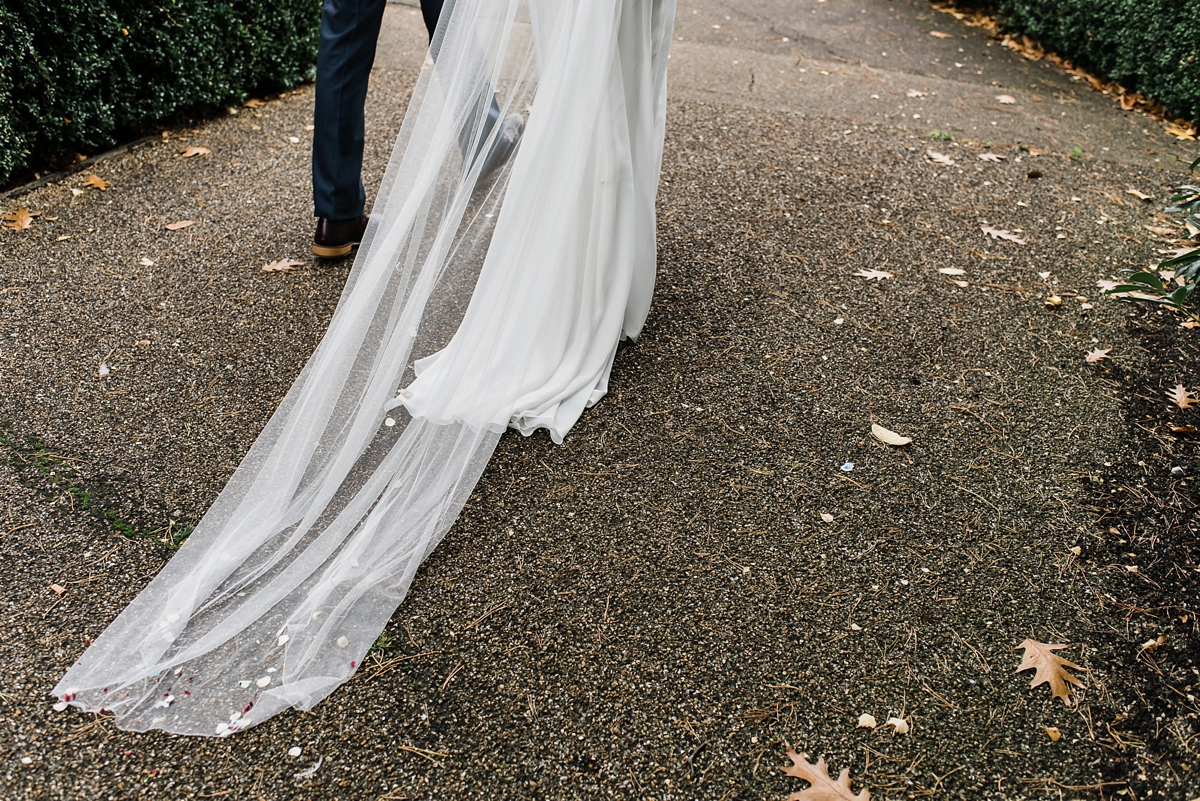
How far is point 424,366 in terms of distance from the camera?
9.35 feet

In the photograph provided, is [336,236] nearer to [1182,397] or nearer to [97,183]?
[97,183]

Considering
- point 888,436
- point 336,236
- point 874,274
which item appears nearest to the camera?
point 888,436

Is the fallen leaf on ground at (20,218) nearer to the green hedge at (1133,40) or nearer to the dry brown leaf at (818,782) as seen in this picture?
the dry brown leaf at (818,782)

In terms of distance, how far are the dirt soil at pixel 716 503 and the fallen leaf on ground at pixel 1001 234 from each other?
3cm

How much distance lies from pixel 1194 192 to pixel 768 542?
197 cm

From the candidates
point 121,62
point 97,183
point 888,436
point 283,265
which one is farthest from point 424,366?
point 121,62

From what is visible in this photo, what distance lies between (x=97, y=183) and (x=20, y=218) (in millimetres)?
436

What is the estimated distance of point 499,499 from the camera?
2730 millimetres

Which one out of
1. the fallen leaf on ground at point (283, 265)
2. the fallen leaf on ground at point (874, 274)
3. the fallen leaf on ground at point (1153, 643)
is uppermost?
the fallen leaf on ground at point (874, 274)

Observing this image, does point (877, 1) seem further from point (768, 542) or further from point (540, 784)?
point (540, 784)

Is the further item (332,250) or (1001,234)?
(1001,234)

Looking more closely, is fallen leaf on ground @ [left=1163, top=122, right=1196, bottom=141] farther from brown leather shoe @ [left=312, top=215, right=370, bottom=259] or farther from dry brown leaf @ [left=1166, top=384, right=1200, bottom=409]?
brown leather shoe @ [left=312, top=215, right=370, bottom=259]

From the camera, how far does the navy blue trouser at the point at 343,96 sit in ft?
10.7

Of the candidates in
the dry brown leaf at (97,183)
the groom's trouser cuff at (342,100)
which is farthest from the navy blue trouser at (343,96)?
the dry brown leaf at (97,183)
